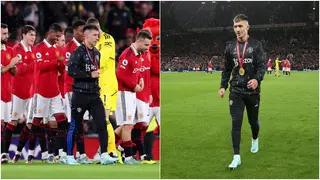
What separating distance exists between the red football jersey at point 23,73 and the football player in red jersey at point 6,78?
0.04 metres

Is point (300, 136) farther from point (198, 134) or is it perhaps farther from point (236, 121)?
point (198, 134)

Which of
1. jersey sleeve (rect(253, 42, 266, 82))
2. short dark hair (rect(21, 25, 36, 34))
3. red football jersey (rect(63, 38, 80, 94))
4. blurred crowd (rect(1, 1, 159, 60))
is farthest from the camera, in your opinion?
short dark hair (rect(21, 25, 36, 34))

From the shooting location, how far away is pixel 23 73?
12.5ft

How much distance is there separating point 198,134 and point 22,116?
59.1 inches

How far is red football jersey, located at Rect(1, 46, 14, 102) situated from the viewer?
3.82 m

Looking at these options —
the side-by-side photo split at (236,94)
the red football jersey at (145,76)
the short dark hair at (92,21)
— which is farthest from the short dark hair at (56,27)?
the side-by-side photo split at (236,94)

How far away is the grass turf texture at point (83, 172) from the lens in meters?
3.51

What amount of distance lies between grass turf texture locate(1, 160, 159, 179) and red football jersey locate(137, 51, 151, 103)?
0.55m

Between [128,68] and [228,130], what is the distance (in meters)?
0.90

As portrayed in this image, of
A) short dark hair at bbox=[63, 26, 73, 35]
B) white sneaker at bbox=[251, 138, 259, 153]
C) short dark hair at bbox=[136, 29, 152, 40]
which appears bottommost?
white sneaker at bbox=[251, 138, 259, 153]

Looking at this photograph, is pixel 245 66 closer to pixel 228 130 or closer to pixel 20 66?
pixel 228 130

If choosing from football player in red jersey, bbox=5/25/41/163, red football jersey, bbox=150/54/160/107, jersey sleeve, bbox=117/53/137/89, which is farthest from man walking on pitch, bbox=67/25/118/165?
football player in red jersey, bbox=5/25/41/163

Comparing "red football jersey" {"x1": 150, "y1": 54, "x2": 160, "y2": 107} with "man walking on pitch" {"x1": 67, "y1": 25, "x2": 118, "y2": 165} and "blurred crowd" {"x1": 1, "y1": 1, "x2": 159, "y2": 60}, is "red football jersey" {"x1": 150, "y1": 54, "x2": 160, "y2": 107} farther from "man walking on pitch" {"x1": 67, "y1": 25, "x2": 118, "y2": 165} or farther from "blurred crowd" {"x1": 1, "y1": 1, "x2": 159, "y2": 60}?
"man walking on pitch" {"x1": 67, "y1": 25, "x2": 118, "y2": 165}

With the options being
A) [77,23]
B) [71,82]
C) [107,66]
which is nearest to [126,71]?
[107,66]
